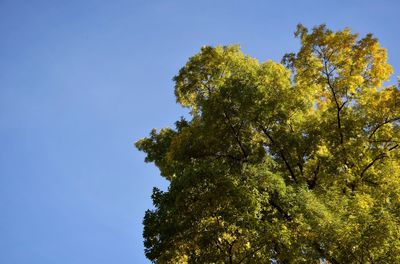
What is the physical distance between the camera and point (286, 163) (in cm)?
1748

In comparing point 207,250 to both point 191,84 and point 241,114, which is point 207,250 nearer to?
point 241,114

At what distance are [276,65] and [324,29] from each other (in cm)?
254

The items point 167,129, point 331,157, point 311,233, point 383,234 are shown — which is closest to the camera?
point 383,234

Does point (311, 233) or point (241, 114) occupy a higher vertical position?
point (241, 114)

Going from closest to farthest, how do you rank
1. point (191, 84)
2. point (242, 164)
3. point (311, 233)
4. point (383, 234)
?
point (383, 234) < point (311, 233) < point (242, 164) < point (191, 84)

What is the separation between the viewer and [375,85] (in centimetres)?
1812

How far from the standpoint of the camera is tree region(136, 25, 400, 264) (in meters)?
13.5

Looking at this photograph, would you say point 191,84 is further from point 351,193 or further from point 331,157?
point 351,193

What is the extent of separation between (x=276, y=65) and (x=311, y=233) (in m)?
7.79

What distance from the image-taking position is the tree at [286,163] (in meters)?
13.5

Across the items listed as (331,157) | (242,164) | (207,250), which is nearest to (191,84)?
(242,164)

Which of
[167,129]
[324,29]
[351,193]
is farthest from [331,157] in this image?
[167,129]

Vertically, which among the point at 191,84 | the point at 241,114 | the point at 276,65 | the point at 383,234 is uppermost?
the point at 191,84

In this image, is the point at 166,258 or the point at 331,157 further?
the point at 331,157
